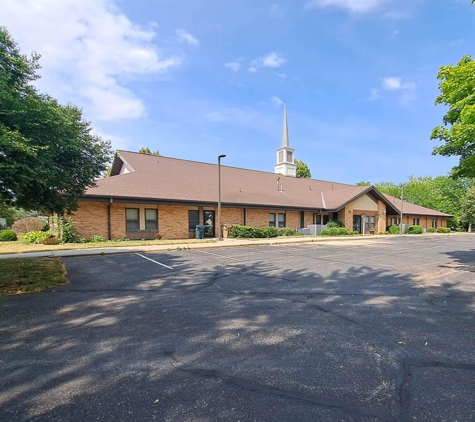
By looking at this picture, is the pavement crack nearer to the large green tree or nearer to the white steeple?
the white steeple

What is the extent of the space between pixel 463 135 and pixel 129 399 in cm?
1047

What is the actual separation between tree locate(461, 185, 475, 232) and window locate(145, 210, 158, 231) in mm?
53915

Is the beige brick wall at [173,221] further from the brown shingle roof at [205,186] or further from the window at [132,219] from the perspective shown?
the window at [132,219]

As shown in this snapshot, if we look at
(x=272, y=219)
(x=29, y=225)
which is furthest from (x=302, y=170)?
(x=29, y=225)

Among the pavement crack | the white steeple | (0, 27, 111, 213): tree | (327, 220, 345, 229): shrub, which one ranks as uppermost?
the white steeple

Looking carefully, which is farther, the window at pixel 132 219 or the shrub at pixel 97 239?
the window at pixel 132 219

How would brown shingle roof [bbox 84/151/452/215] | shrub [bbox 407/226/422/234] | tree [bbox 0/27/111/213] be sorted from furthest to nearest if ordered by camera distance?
1. shrub [bbox 407/226/422/234]
2. brown shingle roof [bbox 84/151/452/215]
3. tree [bbox 0/27/111/213]

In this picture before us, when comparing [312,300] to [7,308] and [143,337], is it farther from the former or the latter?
[7,308]

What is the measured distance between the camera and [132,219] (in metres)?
21.4

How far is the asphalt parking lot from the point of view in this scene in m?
2.69

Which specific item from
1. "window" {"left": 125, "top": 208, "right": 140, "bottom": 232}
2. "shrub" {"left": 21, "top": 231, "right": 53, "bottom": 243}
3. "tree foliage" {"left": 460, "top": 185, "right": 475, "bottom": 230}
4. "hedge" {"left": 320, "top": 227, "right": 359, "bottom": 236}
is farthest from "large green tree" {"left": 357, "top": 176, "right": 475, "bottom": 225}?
"shrub" {"left": 21, "top": 231, "right": 53, "bottom": 243}

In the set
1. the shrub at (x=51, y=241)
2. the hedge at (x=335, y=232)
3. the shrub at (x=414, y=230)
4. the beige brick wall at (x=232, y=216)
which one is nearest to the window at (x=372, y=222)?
the shrub at (x=414, y=230)

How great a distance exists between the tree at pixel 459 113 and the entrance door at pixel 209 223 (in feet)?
53.8

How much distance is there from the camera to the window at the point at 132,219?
21.2 metres
